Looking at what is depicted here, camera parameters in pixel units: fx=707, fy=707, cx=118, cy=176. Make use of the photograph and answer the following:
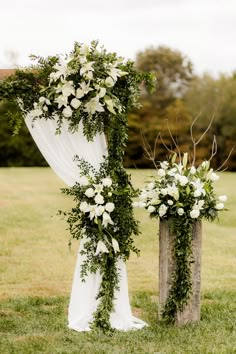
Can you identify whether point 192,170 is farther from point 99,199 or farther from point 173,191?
point 99,199

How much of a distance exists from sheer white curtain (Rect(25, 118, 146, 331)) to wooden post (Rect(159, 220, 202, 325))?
16.6 inches

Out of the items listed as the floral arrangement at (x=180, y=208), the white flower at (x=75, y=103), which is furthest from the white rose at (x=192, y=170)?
the white flower at (x=75, y=103)

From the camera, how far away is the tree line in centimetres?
4347

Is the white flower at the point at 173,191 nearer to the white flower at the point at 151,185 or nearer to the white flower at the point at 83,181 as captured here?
the white flower at the point at 151,185

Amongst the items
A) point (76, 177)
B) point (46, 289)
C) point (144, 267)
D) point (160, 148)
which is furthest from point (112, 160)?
point (160, 148)

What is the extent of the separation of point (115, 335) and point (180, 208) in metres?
1.43

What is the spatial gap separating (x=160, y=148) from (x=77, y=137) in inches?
1429

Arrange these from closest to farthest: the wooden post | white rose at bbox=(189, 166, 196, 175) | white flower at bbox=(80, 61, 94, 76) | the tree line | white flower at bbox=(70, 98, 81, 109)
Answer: white flower at bbox=(80, 61, 94, 76)
white flower at bbox=(70, 98, 81, 109)
the wooden post
white rose at bbox=(189, 166, 196, 175)
the tree line

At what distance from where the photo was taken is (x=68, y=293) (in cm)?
959

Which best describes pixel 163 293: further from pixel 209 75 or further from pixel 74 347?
pixel 209 75

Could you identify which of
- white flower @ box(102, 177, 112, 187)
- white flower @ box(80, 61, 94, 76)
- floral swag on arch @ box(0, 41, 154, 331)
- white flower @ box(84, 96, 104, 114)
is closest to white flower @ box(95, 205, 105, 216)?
floral swag on arch @ box(0, 41, 154, 331)

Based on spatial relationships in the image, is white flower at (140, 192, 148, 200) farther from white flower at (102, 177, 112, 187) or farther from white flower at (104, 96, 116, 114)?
white flower at (104, 96, 116, 114)

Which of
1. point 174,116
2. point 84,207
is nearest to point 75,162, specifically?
point 84,207

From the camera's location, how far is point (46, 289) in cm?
995
